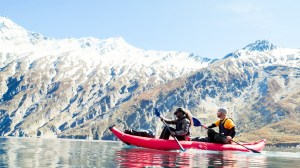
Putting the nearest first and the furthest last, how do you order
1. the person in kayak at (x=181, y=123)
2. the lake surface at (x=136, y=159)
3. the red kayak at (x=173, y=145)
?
the lake surface at (x=136, y=159), the person in kayak at (x=181, y=123), the red kayak at (x=173, y=145)

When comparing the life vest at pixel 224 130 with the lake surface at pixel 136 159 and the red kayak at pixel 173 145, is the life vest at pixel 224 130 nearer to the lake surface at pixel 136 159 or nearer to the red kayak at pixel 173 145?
the red kayak at pixel 173 145

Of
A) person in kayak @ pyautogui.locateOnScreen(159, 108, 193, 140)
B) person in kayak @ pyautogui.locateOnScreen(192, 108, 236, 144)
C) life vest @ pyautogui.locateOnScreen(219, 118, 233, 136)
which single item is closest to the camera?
person in kayak @ pyautogui.locateOnScreen(159, 108, 193, 140)

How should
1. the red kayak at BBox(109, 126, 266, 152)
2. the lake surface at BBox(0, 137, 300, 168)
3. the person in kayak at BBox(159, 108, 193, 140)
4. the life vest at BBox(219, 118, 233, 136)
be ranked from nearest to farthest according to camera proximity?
the lake surface at BBox(0, 137, 300, 168) → the person in kayak at BBox(159, 108, 193, 140) → the red kayak at BBox(109, 126, 266, 152) → the life vest at BBox(219, 118, 233, 136)

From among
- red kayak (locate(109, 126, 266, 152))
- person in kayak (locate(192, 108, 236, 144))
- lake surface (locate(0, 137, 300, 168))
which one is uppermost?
person in kayak (locate(192, 108, 236, 144))

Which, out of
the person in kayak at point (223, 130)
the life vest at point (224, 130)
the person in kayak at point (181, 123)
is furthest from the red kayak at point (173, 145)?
the life vest at point (224, 130)

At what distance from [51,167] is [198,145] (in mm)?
17258

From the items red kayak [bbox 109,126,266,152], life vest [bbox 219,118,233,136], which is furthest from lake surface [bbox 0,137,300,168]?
life vest [bbox 219,118,233,136]

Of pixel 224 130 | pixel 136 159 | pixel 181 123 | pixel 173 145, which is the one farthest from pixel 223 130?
pixel 136 159

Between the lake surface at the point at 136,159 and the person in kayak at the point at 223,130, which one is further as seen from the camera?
the person in kayak at the point at 223,130

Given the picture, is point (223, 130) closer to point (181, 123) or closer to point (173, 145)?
point (181, 123)

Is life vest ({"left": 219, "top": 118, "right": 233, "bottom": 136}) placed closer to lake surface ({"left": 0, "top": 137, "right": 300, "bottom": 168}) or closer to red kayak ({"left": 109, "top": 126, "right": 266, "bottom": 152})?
red kayak ({"left": 109, "top": 126, "right": 266, "bottom": 152})

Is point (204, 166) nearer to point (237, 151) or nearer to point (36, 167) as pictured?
point (36, 167)

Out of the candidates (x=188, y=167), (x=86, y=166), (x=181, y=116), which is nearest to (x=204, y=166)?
(x=188, y=167)

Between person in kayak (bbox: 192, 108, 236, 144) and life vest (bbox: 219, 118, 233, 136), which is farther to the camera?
life vest (bbox: 219, 118, 233, 136)
